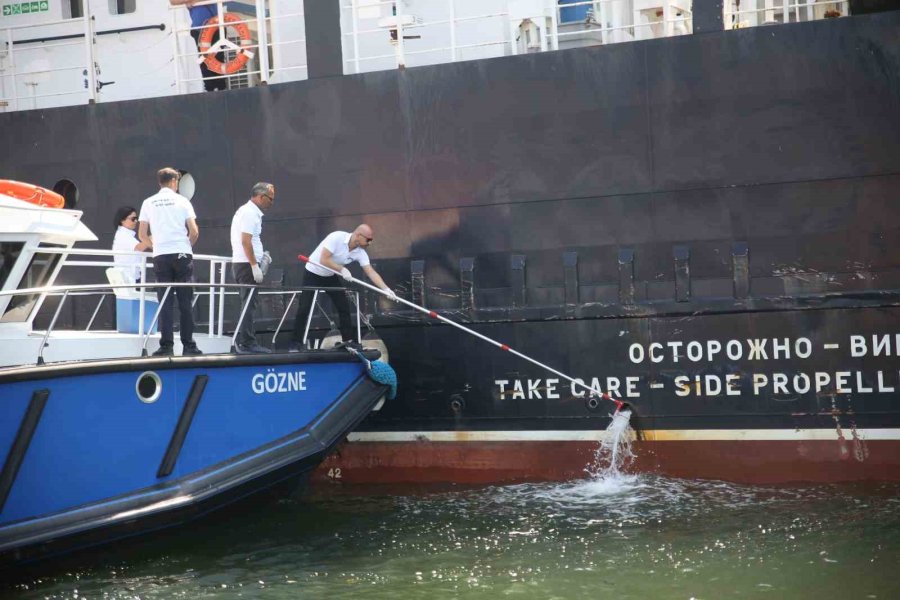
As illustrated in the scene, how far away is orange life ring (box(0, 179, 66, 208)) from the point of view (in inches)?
304

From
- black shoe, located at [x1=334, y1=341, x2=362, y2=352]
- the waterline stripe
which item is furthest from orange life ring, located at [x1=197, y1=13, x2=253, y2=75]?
the waterline stripe

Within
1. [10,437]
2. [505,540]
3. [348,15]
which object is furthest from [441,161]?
[10,437]

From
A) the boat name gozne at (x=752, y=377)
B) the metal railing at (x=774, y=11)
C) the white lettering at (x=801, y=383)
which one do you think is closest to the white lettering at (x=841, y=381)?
the boat name gozne at (x=752, y=377)

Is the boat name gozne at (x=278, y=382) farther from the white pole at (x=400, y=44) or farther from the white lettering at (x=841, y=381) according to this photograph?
the white lettering at (x=841, y=381)

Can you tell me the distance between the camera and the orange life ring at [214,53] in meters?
9.84

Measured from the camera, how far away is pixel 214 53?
9.95 m

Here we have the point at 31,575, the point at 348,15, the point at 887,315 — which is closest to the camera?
the point at 31,575

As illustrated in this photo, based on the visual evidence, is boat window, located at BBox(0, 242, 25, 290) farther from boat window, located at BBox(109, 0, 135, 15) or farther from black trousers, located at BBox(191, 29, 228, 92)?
boat window, located at BBox(109, 0, 135, 15)

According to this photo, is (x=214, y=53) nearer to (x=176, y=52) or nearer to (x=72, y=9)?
(x=176, y=52)

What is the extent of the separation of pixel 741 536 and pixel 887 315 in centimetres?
206

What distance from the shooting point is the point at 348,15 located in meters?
10.2

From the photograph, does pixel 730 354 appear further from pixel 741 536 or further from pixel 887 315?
pixel 741 536

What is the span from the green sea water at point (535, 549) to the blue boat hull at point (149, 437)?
0.35 meters

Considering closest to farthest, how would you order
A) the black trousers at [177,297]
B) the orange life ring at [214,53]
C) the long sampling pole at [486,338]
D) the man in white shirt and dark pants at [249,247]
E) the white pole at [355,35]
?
the black trousers at [177,297] < the man in white shirt and dark pants at [249,247] < the long sampling pole at [486,338] < the white pole at [355,35] < the orange life ring at [214,53]
